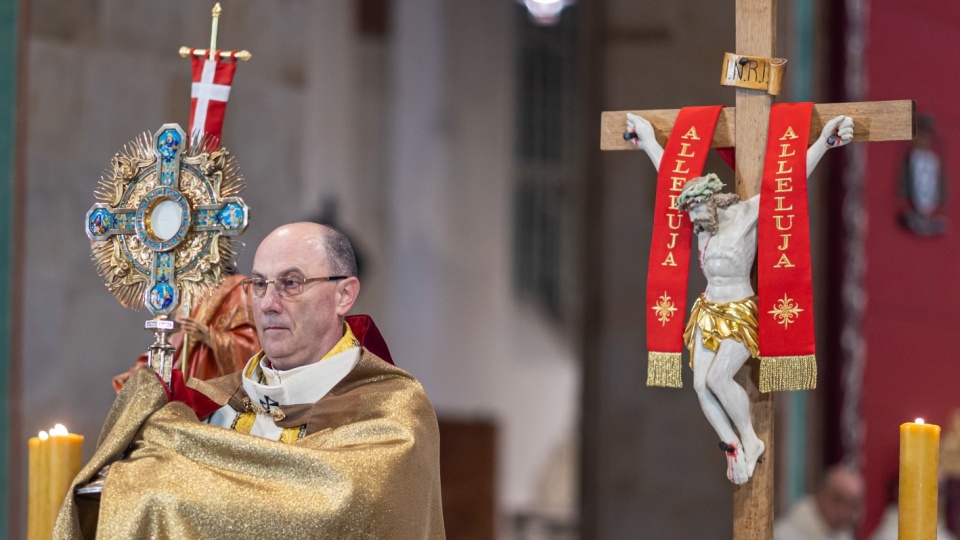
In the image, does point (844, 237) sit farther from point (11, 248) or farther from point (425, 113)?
point (425, 113)

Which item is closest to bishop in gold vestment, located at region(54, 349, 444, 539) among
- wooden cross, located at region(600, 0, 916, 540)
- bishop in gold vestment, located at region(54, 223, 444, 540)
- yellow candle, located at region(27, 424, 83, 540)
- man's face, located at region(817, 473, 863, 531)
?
bishop in gold vestment, located at region(54, 223, 444, 540)

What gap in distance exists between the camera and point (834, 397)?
6.70m

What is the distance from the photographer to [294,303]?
311cm

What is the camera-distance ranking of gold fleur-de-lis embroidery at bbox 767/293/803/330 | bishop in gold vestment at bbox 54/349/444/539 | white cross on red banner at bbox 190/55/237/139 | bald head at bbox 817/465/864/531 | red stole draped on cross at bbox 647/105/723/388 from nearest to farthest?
bishop in gold vestment at bbox 54/349/444/539 < gold fleur-de-lis embroidery at bbox 767/293/803/330 < red stole draped on cross at bbox 647/105/723/388 < white cross on red banner at bbox 190/55/237/139 < bald head at bbox 817/465/864/531

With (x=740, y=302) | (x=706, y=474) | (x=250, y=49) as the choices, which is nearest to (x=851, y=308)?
(x=706, y=474)

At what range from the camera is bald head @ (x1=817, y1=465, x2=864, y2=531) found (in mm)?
5969

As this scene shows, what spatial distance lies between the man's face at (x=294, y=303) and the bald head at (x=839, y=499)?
3416 mm

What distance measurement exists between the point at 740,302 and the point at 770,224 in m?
0.17

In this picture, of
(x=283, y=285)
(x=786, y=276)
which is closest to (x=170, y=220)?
(x=283, y=285)

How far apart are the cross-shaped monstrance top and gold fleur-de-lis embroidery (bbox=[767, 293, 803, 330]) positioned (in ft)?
3.66

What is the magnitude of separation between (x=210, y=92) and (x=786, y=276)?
53.8 inches

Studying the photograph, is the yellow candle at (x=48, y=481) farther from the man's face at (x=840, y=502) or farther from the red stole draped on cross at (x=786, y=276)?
the man's face at (x=840, y=502)

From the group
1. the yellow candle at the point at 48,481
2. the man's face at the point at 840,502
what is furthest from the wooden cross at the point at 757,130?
the man's face at the point at 840,502

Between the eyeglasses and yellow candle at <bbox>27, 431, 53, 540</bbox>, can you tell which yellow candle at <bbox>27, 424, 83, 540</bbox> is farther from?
the eyeglasses
